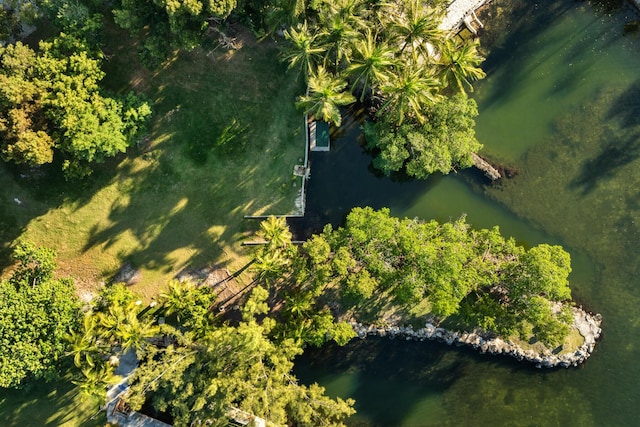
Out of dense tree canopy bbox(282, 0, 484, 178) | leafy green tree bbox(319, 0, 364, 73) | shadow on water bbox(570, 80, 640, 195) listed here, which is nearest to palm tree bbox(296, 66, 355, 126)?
dense tree canopy bbox(282, 0, 484, 178)

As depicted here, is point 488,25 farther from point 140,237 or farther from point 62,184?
point 62,184

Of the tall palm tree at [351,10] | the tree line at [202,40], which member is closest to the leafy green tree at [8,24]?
the tree line at [202,40]

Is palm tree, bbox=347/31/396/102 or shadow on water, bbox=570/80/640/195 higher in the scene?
palm tree, bbox=347/31/396/102

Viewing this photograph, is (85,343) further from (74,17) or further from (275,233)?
(74,17)

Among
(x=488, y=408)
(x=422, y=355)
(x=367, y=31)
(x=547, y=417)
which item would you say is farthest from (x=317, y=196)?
(x=547, y=417)

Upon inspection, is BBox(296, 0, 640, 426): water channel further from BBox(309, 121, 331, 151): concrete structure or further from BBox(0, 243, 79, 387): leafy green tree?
BBox(0, 243, 79, 387): leafy green tree

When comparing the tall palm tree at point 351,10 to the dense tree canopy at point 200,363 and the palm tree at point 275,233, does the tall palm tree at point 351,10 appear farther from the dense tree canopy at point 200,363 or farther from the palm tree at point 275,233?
the dense tree canopy at point 200,363

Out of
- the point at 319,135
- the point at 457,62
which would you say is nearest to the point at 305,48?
the point at 319,135
